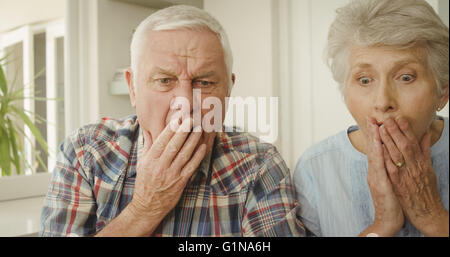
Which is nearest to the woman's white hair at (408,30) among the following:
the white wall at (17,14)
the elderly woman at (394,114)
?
the elderly woman at (394,114)

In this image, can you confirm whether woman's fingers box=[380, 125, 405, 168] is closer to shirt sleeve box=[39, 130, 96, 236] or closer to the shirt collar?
the shirt collar

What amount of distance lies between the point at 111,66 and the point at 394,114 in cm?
76

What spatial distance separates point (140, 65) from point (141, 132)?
188 millimetres

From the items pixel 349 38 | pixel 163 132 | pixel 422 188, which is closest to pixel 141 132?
pixel 163 132

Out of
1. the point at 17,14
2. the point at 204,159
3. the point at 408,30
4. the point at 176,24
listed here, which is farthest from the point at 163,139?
the point at 17,14

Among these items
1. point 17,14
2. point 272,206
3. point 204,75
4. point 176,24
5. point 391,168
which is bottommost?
point 272,206

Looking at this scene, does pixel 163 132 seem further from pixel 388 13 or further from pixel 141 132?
pixel 388 13

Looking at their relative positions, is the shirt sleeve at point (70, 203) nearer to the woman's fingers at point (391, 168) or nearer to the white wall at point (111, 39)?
the white wall at point (111, 39)

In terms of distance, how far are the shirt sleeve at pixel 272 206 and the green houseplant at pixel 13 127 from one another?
0.72m

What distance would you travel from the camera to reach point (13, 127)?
120 centimetres

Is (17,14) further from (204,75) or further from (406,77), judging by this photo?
(406,77)

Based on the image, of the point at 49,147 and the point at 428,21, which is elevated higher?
the point at 428,21

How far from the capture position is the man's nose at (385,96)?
79 centimetres
